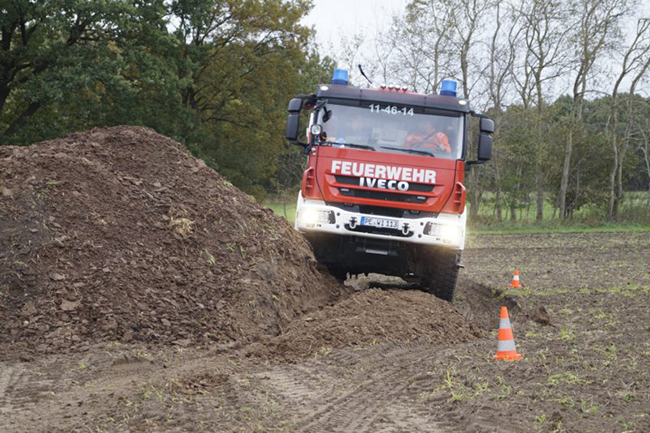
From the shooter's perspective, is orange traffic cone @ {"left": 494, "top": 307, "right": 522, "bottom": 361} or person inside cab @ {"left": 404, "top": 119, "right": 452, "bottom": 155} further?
person inside cab @ {"left": 404, "top": 119, "right": 452, "bottom": 155}

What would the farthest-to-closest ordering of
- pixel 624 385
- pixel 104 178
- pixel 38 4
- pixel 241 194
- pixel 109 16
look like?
pixel 109 16 → pixel 38 4 → pixel 241 194 → pixel 104 178 → pixel 624 385

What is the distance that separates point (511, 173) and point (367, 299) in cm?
3042

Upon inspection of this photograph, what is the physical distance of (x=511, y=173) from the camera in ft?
129

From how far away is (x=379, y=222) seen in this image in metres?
10.9

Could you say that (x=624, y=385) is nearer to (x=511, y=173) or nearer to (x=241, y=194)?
(x=241, y=194)

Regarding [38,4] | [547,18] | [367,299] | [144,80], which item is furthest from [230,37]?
[367,299]

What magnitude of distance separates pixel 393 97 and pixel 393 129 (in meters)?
0.51

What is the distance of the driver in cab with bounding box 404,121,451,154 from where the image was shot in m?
11.1

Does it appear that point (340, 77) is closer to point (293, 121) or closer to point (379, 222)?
point (293, 121)

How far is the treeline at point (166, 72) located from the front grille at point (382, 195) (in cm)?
1782

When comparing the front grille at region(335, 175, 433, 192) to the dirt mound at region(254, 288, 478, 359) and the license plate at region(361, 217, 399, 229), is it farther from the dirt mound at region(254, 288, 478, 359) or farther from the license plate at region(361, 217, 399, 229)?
the dirt mound at region(254, 288, 478, 359)

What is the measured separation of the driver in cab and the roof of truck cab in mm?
335

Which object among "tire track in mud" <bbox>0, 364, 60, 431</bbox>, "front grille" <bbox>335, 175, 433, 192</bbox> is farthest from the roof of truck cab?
"tire track in mud" <bbox>0, 364, 60, 431</bbox>

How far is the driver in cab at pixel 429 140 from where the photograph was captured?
11.1 meters
